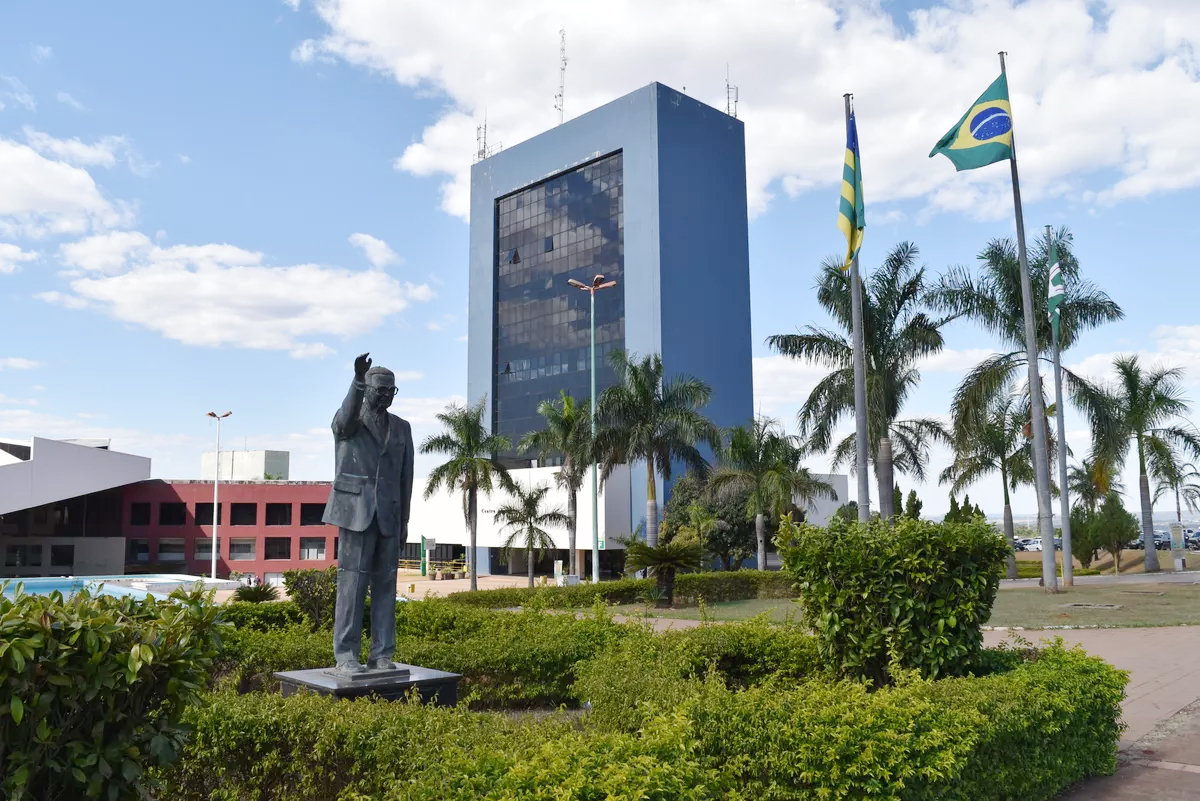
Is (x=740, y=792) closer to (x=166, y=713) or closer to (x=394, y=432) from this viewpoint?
(x=166, y=713)

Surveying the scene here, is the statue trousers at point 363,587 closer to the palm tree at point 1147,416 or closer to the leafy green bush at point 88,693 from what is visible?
the leafy green bush at point 88,693

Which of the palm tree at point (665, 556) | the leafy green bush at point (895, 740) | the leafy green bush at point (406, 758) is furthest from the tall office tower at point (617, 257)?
the leafy green bush at point (406, 758)

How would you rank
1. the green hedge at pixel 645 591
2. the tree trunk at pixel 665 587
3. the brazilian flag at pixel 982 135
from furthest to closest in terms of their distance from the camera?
the tree trunk at pixel 665 587 → the green hedge at pixel 645 591 → the brazilian flag at pixel 982 135

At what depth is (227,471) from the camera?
75562mm

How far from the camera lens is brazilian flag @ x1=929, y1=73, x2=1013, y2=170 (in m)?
20.1

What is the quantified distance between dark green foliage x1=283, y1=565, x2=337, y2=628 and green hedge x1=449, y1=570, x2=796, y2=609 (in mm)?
6837

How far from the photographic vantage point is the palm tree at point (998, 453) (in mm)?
29141

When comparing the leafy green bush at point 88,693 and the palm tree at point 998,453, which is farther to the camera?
the palm tree at point 998,453

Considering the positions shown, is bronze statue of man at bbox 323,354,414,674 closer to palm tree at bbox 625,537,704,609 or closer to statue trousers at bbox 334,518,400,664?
statue trousers at bbox 334,518,400,664

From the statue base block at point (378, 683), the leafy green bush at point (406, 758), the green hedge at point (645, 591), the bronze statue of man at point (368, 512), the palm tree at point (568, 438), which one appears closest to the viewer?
the leafy green bush at point (406, 758)

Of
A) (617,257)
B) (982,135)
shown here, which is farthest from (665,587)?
(617,257)

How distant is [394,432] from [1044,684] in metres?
5.74

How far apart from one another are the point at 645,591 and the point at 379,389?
18921 millimetres

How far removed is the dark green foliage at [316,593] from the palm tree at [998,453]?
67.8 ft
